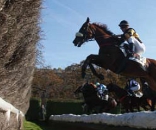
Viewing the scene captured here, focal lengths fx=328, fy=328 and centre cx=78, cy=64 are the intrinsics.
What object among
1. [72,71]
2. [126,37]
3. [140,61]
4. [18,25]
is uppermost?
[72,71]

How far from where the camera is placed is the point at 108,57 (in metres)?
11.3

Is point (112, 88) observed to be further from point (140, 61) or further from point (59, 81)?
point (59, 81)

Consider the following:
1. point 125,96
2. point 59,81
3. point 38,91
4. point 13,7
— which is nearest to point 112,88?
point 125,96

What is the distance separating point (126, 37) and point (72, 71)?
151 feet

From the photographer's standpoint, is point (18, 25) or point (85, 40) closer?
point (18, 25)

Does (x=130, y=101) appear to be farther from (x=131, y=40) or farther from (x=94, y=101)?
→ (x=131, y=40)

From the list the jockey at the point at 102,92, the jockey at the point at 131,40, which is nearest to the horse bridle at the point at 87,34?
the jockey at the point at 131,40

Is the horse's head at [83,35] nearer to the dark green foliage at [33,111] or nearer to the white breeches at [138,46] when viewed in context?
the white breeches at [138,46]

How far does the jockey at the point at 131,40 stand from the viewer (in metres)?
11.2

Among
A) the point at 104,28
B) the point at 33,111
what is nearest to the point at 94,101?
the point at 104,28

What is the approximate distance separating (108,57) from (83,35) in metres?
1.43

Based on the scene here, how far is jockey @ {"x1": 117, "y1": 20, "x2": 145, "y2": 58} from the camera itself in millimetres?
11211

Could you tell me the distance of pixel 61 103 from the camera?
30141 mm

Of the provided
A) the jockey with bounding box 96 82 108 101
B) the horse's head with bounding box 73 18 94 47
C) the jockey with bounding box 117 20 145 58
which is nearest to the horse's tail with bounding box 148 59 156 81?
the jockey with bounding box 117 20 145 58
